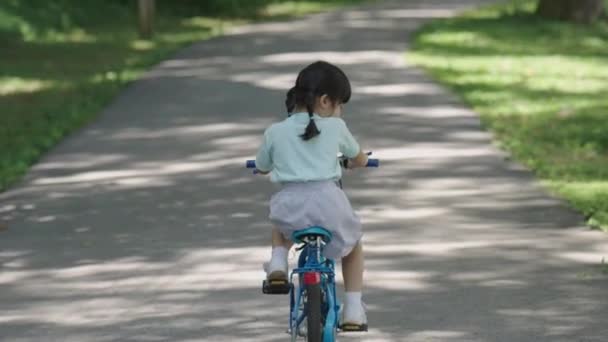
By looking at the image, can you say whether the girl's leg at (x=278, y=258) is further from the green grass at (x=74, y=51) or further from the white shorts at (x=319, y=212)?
the green grass at (x=74, y=51)

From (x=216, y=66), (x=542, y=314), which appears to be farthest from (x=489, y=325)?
(x=216, y=66)

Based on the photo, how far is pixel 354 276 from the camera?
684 cm

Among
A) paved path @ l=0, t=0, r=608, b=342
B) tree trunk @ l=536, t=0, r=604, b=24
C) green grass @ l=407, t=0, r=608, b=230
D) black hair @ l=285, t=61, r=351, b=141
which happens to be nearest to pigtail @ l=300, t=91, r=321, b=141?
black hair @ l=285, t=61, r=351, b=141

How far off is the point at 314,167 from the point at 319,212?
0.20 meters

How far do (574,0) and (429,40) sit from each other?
14.9 ft

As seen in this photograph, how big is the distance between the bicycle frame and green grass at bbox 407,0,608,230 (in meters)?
4.50

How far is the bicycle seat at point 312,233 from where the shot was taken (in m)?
6.50

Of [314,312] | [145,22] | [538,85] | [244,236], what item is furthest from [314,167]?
[145,22]

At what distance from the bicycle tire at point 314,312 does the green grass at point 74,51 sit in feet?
23.9

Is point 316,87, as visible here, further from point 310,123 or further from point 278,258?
point 278,258

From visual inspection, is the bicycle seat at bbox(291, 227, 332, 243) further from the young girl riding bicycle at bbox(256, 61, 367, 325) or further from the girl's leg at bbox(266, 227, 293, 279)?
the girl's leg at bbox(266, 227, 293, 279)

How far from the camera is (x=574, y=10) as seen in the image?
30.0m

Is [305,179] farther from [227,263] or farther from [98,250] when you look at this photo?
[98,250]

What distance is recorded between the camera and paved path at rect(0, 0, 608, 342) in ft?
26.8
